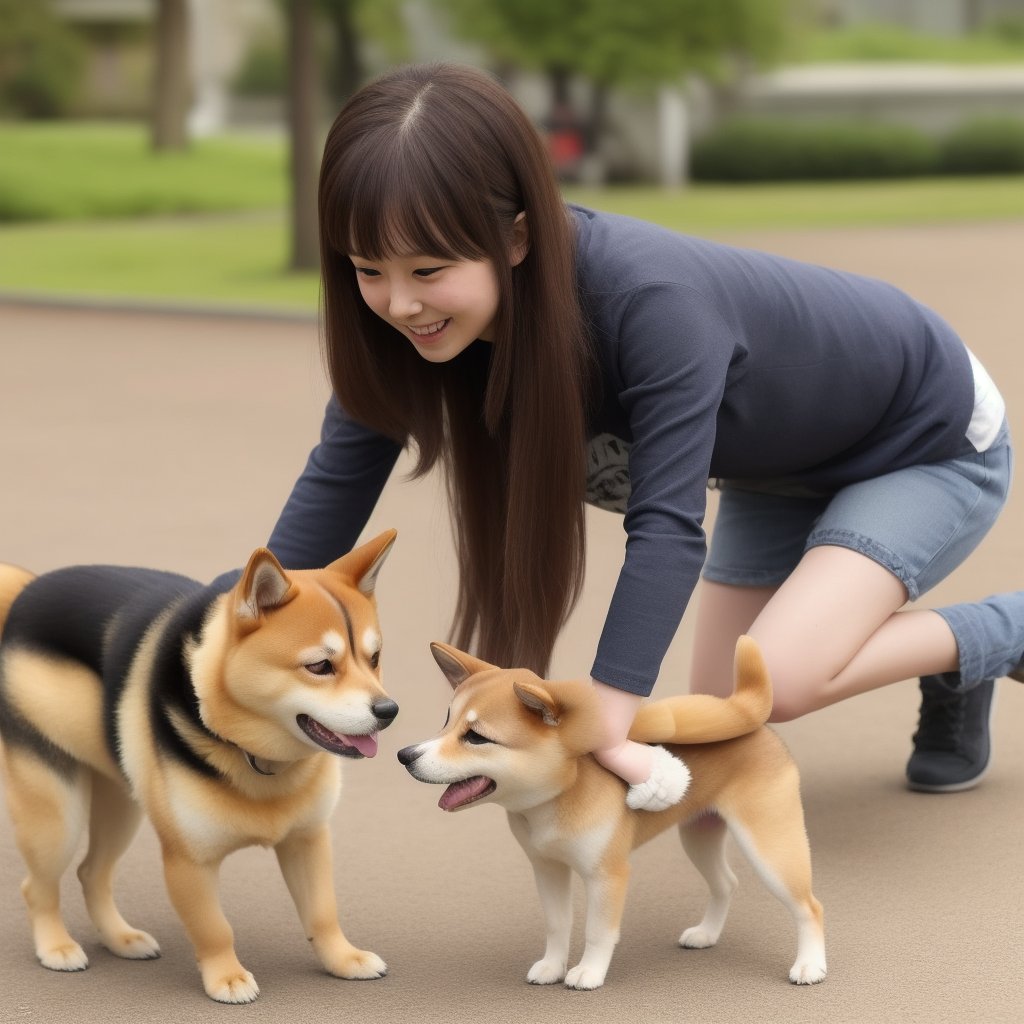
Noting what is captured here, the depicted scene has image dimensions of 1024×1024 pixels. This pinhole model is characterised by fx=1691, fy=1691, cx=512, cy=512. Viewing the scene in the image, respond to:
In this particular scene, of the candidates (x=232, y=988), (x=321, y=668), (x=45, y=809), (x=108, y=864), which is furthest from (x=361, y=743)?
(x=108, y=864)

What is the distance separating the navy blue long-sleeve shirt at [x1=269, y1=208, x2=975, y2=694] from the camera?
10.6ft

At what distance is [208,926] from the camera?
326 centimetres

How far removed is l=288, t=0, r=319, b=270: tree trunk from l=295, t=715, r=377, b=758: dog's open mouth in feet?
45.8

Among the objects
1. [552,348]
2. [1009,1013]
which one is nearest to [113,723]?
[552,348]

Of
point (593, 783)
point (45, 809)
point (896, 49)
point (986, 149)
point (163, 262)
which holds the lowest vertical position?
point (986, 149)

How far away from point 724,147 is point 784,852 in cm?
2950

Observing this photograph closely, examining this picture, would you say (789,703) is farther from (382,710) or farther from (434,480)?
(434,480)

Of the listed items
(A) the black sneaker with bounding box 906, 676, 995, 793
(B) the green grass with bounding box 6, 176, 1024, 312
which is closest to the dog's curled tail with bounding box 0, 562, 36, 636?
(A) the black sneaker with bounding box 906, 676, 995, 793

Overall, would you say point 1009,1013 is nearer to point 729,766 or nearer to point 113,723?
point 729,766

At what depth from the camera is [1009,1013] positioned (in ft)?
10.5

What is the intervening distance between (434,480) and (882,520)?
4970 millimetres

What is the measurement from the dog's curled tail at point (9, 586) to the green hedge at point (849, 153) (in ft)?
95.2

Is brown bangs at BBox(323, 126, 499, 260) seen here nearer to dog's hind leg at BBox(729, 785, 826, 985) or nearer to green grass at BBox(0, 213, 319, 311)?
dog's hind leg at BBox(729, 785, 826, 985)

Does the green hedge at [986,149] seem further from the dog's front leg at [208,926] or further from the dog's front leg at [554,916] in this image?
the dog's front leg at [208,926]
